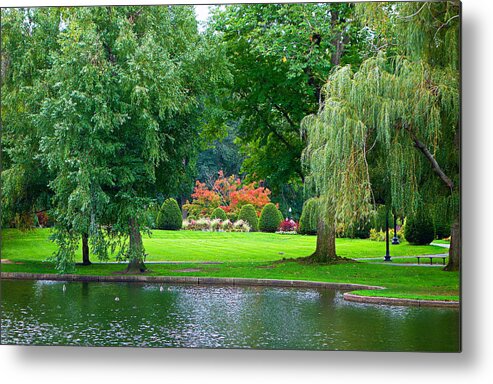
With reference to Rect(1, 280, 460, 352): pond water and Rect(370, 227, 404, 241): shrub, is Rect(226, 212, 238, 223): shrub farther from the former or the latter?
Rect(370, 227, 404, 241): shrub

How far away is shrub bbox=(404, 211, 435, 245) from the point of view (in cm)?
1066

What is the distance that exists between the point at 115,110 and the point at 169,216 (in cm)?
188

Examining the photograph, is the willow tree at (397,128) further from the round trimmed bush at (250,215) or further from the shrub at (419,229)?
the round trimmed bush at (250,215)

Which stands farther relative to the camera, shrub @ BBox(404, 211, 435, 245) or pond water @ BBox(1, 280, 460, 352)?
shrub @ BBox(404, 211, 435, 245)

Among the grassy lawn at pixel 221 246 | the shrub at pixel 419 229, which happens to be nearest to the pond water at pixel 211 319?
the grassy lawn at pixel 221 246

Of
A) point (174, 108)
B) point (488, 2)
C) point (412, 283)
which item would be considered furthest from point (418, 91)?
point (174, 108)

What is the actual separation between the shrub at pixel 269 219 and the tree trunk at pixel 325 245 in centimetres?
65

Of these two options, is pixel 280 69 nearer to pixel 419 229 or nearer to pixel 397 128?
pixel 397 128

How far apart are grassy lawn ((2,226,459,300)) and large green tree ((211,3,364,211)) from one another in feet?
2.52

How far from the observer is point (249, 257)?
1096 cm

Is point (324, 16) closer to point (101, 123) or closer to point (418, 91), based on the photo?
point (418, 91)

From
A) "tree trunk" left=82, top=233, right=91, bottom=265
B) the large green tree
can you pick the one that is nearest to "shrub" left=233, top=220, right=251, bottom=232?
the large green tree

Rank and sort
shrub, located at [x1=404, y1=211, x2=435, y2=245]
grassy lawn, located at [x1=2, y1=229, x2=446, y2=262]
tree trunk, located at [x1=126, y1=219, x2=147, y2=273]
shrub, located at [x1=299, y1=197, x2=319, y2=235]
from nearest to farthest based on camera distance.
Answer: shrub, located at [x1=404, y1=211, x2=435, y2=245] < shrub, located at [x1=299, y1=197, x2=319, y2=235] < grassy lawn, located at [x1=2, y1=229, x2=446, y2=262] < tree trunk, located at [x1=126, y1=219, x2=147, y2=273]

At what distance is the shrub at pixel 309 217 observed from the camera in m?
10.8
